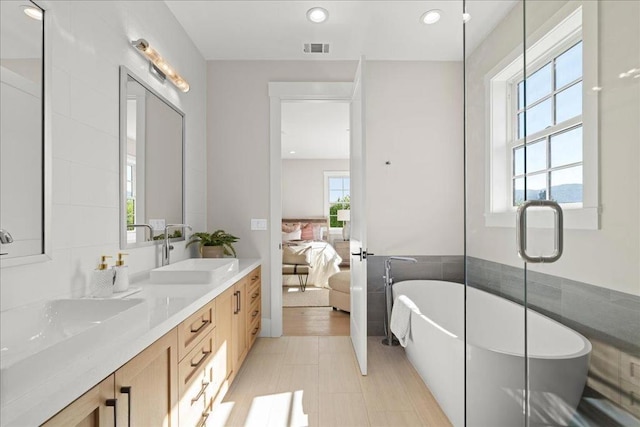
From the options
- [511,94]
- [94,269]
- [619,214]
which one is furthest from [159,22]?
[619,214]

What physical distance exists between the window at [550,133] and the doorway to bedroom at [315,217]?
8.15 ft

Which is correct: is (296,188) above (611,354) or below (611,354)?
above

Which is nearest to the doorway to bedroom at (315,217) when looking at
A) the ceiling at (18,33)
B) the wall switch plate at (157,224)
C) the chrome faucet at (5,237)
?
the wall switch plate at (157,224)

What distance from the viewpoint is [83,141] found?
1.51 meters

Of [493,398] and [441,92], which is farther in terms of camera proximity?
[441,92]

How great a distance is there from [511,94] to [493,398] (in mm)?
1073

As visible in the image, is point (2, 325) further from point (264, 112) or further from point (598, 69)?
point (264, 112)

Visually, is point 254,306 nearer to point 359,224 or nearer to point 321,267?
point 359,224

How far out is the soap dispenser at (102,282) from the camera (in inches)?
57.5

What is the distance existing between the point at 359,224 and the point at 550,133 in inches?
67.8

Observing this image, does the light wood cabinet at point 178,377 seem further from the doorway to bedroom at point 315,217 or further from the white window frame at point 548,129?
the doorway to bedroom at point 315,217

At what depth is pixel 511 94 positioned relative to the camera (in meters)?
1.01

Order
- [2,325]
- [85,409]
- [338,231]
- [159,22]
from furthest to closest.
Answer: [338,231], [159,22], [2,325], [85,409]

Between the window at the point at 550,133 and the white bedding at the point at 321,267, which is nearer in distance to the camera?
the window at the point at 550,133
